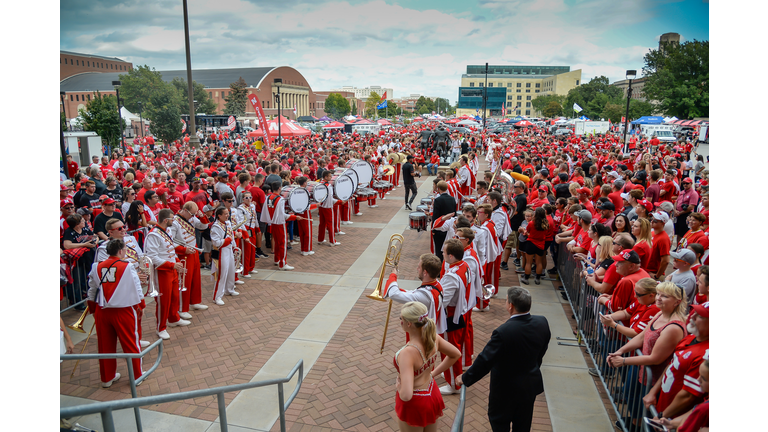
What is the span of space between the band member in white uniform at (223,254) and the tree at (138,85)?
72695 mm

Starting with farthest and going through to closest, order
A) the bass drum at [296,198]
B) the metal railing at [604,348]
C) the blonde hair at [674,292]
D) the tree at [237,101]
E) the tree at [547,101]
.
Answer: the tree at [547,101] → the tree at [237,101] → the bass drum at [296,198] → the metal railing at [604,348] → the blonde hair at [674,292]

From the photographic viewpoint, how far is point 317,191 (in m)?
10.8

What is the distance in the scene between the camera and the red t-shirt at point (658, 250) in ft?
21.5

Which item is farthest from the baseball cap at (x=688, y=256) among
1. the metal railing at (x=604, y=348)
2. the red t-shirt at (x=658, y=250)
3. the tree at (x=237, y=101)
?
the tree at (x=237, y=101)

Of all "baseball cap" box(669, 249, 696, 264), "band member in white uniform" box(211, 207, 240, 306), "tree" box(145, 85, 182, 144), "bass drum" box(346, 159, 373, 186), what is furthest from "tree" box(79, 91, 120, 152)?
"baseball cap" box(669, 249, 696, 264)

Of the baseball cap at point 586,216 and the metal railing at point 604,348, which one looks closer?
the metal railing at point 604,348

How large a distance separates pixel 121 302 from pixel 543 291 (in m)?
7.14

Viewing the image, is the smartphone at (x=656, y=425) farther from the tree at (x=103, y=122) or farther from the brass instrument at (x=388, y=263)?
the tree at (x=103, y=122)

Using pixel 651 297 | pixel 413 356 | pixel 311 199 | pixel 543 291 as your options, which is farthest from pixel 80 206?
pixel 651 297

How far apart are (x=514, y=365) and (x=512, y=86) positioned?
159 metres

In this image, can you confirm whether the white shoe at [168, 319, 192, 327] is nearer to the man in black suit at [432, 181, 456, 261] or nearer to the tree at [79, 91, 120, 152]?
the man in black suit at [432, 181, 456, 261]

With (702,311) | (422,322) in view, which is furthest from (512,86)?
(422,322)

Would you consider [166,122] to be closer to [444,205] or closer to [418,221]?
[418,221]

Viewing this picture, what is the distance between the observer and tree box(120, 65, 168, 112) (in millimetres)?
71062
